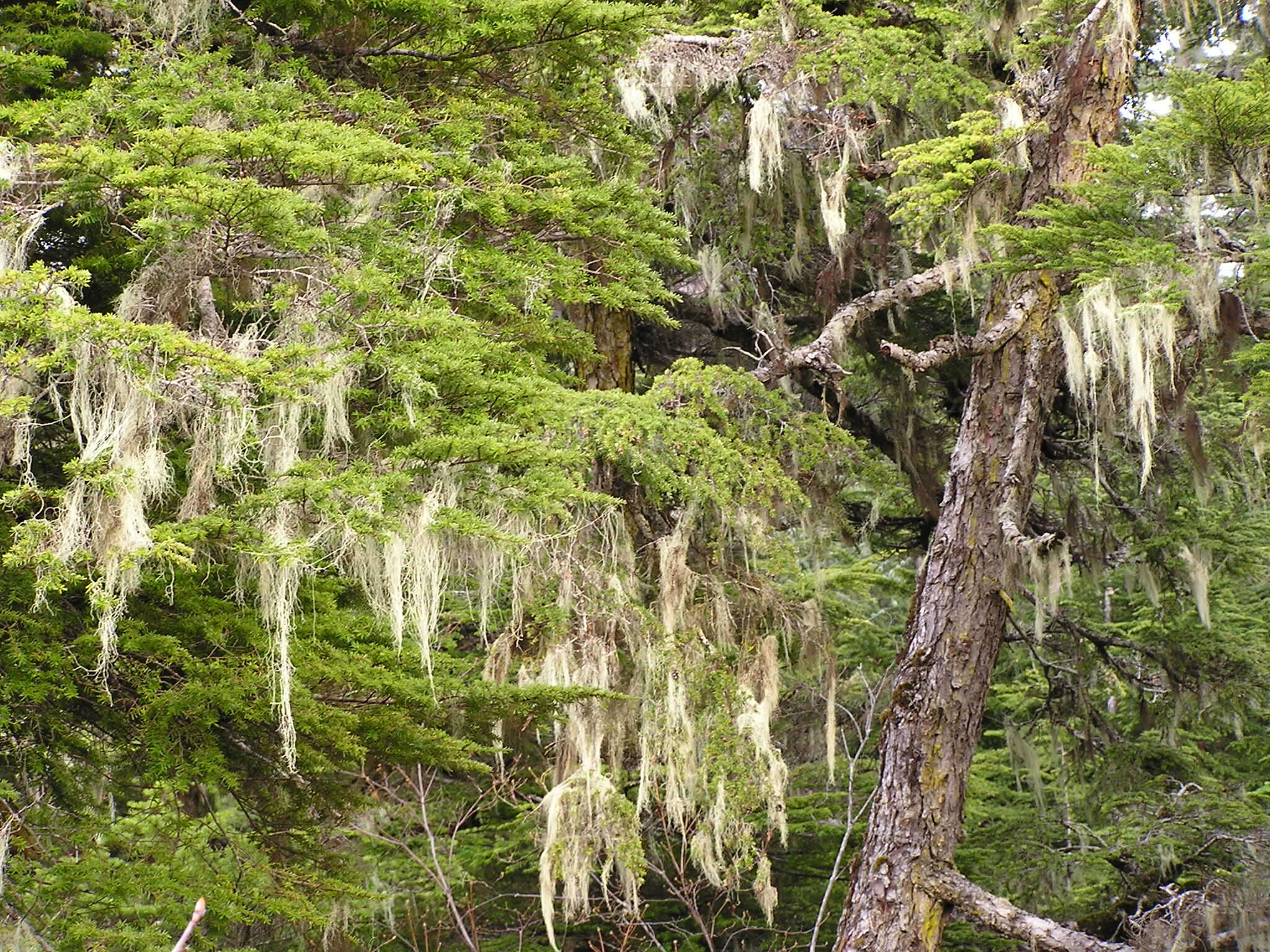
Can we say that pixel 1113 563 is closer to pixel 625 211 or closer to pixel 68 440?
pixel 625 211

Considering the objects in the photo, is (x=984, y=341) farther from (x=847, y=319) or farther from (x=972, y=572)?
(x=972, y=572)

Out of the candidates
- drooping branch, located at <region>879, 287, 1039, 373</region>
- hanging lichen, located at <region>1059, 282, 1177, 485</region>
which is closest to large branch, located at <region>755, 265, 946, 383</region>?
drooping branch, located at <region>879, 287, 1039, 373</region>

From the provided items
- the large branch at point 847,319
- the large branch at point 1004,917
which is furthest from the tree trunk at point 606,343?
the large branch at point 1004,917

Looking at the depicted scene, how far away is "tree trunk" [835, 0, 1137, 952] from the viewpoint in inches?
237

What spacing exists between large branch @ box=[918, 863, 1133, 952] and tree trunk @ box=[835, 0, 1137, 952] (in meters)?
0.01

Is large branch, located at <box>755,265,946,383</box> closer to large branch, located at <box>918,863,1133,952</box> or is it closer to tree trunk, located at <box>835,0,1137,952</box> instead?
tree trunk, located at <box>835,0,1137,952</box>

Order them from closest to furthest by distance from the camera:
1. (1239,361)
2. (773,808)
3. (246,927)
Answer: (1239,361) < (773,808) < (246,927)

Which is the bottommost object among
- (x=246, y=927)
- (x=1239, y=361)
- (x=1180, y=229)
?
(x=246, y=927)

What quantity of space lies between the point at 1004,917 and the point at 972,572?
168 centimetres

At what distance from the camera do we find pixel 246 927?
8609 mm

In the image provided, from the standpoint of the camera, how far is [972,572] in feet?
21.0

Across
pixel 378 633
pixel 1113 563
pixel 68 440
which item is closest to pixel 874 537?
pixel 1113 563

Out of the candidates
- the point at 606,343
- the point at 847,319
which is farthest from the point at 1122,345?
the point at 606,343

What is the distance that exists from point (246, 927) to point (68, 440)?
4978 mm
